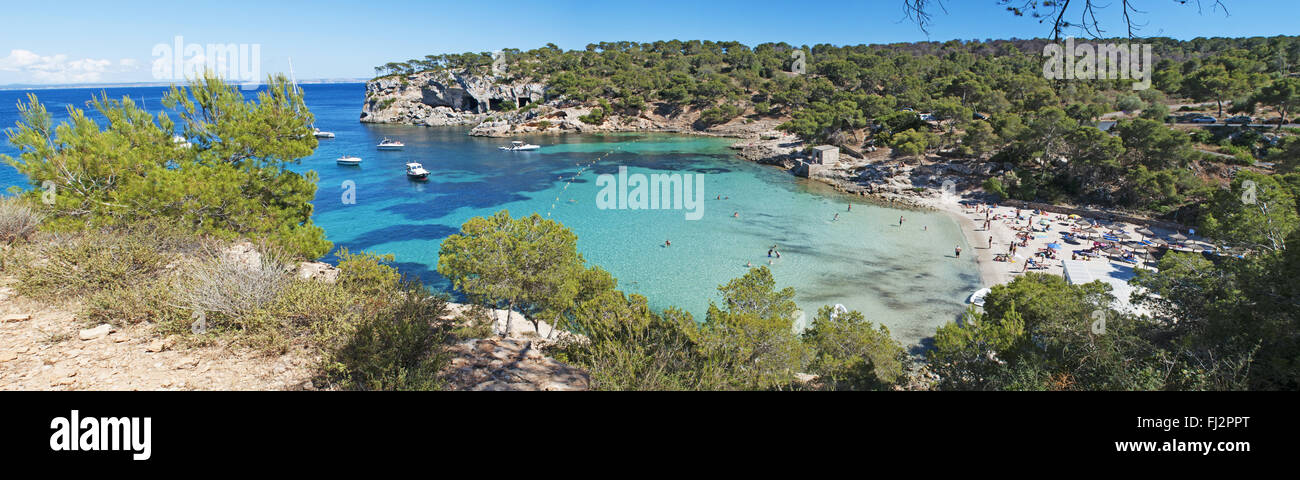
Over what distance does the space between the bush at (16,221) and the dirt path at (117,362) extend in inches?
180

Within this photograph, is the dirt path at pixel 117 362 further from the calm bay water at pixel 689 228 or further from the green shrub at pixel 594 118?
the green shrub at pixel 594 118

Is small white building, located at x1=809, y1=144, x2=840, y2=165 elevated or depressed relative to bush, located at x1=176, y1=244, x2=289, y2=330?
elevated

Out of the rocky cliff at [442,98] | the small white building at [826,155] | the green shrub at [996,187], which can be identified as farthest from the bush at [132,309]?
the rocky cliff at [442,98]

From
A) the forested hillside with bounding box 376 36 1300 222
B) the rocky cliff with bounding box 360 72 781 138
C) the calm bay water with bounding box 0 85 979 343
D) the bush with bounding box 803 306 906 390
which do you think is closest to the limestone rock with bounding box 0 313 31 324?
the forested hillside with bounding box 376 36 1300 222

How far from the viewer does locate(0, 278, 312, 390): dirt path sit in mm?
4949

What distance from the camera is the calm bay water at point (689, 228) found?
19.9 metres

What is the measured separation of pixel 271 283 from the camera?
673 centimetres

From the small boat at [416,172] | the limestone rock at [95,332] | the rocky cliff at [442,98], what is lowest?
the limestone rock at [95,332]

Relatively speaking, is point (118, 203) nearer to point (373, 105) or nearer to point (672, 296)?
point (672, 296)

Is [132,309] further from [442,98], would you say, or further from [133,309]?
[442,98]

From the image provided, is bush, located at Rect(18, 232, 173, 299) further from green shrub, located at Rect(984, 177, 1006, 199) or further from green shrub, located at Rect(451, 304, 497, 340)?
green shrub, located at Rect(984, 177, 1006, 199)

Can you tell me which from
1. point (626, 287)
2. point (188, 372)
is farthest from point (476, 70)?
point (188, 372)

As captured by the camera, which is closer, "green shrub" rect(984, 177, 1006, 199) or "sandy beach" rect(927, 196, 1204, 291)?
"sandy beach" rect(927, 196, 1204, 291)

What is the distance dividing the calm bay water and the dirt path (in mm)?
13945
